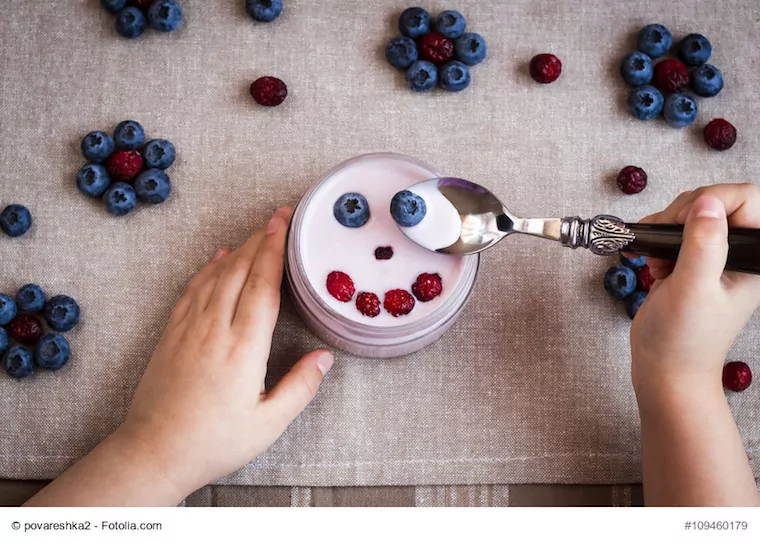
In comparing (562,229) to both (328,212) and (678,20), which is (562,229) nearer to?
(328,212)

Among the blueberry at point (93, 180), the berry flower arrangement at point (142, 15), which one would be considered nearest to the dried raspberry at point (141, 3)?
the berry flower arrangement at point (142, 15)

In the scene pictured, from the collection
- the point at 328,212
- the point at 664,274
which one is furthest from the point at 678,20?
the point at 328,212

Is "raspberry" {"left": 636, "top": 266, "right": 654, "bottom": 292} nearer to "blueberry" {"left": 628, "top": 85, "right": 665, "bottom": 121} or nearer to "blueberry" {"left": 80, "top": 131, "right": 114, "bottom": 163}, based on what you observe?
"blueberry" {"left": 628, "top": 85, "right": 665, "bottom": 121}

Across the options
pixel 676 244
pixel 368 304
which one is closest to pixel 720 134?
pixel 676 244

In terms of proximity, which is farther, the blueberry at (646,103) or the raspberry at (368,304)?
the blueberry at (646,103)

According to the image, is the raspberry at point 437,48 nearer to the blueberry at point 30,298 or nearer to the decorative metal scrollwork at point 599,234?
the decorative metal scrollwork at point 599,234
